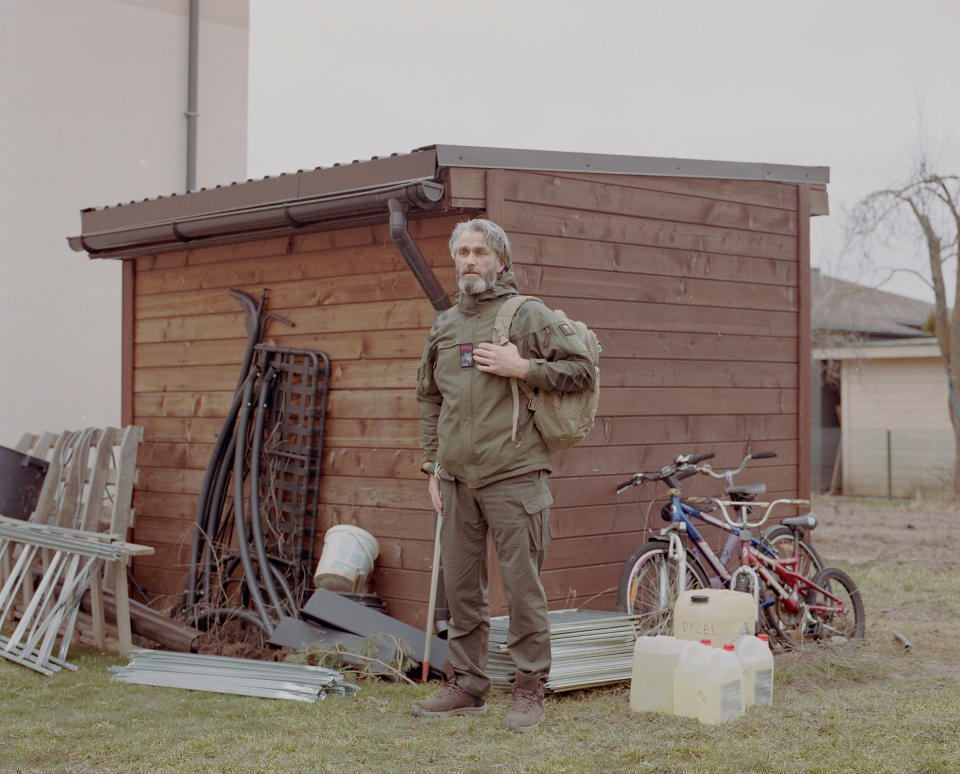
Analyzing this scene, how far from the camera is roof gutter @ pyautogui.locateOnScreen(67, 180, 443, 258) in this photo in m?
5.79

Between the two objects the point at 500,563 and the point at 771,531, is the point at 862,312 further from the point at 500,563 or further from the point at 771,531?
the point at 500,563

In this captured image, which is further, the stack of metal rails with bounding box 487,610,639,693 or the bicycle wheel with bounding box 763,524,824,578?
the bicycle wheel with bounding box 763,524,824,578

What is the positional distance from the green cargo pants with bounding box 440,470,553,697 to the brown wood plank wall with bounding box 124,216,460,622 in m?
1.43

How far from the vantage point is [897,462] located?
18094mm

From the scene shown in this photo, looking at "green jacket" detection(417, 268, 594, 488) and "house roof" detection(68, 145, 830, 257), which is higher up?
"house roof" detection(68, 145, 830, 257)

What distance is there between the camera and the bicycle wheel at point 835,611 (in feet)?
20.9

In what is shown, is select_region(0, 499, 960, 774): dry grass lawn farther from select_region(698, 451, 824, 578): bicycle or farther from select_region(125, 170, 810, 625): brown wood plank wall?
select_region(125, 170, 810, 625): brown wood plank wall

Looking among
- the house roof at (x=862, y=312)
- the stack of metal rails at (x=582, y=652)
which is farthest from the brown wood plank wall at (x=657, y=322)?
the house roof at (x=862, y=312)

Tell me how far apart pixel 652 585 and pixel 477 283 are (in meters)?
2.14

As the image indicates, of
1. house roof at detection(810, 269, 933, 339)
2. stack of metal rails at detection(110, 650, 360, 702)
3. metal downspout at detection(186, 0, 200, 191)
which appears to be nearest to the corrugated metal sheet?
stack of metal rails at detection(110, 650, 360, 702)

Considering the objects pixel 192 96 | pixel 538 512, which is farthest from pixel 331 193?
pixel 192 96

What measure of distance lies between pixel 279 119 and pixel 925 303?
20516mm

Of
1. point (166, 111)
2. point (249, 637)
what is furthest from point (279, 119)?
point (249, 637)

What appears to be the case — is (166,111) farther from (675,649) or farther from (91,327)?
(675,649)
